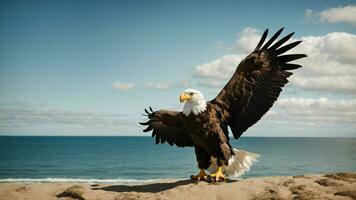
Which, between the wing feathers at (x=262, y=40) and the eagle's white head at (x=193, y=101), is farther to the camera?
the wing feathers at (x=262, y=40)

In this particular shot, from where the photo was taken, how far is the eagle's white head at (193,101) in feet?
21.6

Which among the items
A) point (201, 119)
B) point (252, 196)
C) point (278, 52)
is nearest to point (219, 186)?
point (252, 196)

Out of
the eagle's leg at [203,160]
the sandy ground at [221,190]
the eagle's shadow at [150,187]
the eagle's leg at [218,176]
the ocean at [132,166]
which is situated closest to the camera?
the sandy ground at [221,190]

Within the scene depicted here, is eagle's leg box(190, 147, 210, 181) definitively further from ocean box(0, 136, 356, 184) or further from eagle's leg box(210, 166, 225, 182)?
ocean box(0, 136, 356, 184)

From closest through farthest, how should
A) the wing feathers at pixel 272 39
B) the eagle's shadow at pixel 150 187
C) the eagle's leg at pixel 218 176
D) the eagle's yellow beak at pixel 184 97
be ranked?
1. the eagle's yellow beak at pixel 184 97
2. the wing feathers at pixel 272 39
3. the eagle's shadow at pixel 150 187
4. the eagle's leg at pixel 218 176

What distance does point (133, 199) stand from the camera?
6.16 m

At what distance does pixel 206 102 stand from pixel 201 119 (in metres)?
0.38

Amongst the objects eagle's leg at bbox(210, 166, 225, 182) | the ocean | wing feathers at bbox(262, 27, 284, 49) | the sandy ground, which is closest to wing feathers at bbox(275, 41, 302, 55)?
wing feathers at bbox(262, 27, 284, 49)

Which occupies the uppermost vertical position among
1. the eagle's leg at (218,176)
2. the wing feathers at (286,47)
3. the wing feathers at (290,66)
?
the wing feathers at (286,47)

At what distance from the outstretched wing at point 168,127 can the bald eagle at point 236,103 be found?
21cm

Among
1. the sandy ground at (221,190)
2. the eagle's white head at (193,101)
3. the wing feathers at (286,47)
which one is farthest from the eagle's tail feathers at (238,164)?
the wing feathers at (286,47)

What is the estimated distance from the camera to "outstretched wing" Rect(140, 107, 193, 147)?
291 inches

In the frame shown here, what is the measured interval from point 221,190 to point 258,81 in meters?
2.16

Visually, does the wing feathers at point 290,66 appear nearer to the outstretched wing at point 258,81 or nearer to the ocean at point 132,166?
the outstretched wing at point 258,81
